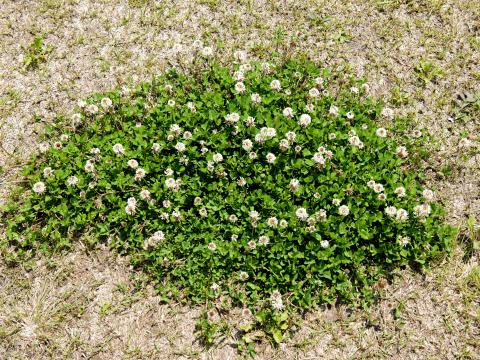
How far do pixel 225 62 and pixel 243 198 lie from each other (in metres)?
2.06

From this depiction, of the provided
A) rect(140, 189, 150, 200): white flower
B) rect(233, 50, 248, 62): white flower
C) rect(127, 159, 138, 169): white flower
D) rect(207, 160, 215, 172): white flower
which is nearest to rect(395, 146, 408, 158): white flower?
rect(207, 160, 215, 172): white flower

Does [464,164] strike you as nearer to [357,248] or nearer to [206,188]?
[357,248]

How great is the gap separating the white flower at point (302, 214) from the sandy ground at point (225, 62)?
2.95ft

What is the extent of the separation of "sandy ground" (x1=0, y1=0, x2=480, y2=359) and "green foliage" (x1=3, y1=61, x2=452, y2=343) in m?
0.25

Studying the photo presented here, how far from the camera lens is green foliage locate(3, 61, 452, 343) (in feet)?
14.4

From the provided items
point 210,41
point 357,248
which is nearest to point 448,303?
point 357,248

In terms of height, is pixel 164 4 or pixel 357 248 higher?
pixel 164 4

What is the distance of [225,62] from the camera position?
5848 millimetres

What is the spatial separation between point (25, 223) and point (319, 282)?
3.04 metres

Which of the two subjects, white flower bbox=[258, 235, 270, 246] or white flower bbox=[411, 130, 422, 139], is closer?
white flower bbox=[258, 235, 270, 246]

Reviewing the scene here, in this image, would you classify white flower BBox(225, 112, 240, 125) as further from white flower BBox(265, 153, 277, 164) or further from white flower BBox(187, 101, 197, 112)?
white flower BBox(265, 153, 277, 164)

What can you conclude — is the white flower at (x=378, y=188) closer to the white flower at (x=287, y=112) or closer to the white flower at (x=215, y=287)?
the white flower at (x=287, y=112)

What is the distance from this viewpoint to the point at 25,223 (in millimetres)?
4820

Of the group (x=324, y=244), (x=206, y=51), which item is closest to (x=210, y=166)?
(x=324, y=244)
